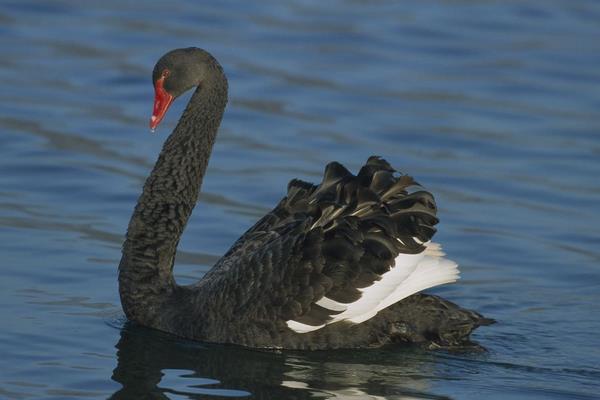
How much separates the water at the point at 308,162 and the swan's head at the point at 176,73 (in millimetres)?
1196

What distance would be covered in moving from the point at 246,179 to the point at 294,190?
292 centimetres

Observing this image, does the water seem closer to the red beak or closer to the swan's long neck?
the swan's long neck

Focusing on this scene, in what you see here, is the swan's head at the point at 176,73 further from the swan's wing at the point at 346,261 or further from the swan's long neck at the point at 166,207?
the swan's wing at the point at 346,261

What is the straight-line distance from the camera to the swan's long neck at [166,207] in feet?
25.2

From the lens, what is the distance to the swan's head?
7852 millimetres

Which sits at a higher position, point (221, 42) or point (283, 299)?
point (221, 42)

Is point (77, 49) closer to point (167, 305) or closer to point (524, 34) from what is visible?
point (524, 34)

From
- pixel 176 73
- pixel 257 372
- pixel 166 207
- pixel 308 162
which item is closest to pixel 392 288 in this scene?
pixel 257 372

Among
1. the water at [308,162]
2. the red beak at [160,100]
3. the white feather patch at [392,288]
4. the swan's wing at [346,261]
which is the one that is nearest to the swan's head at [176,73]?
the red beak at [160,100]

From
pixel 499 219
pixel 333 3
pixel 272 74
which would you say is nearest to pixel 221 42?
pixel 272 74

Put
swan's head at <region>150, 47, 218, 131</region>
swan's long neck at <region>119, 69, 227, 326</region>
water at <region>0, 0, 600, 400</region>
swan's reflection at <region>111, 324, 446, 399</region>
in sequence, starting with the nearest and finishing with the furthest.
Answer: swan's reflection at <region>111, 324, 446, 399</region>
water at <region>0, 0, 600, 400</region>
swan's long neck at <region>119, 69, 227, 326</region>
swan's head at <region>150, 47, 218, 131</region>

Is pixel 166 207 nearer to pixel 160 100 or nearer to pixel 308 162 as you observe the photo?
pixel 160 100

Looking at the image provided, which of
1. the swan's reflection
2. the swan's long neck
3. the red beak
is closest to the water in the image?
the swan's reflection

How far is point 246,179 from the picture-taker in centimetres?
1072
